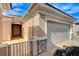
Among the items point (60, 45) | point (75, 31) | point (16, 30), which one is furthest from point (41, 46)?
point (75, 31)

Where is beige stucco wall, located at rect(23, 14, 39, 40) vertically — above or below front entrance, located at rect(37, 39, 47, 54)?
above

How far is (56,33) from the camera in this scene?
1.93m

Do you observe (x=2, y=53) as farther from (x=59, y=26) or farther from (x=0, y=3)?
(x=59, y=26)

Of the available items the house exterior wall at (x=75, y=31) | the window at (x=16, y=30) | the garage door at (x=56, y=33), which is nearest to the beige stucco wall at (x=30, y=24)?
the window at (x=16, y=30)

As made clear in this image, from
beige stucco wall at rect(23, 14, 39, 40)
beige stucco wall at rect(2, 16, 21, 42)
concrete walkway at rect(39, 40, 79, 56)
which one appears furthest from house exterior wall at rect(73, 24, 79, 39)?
beige stucco wall at rect(2, 16, 21, 42)

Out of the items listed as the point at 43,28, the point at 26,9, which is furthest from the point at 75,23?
the point at 26,9

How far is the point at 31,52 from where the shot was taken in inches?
75.3

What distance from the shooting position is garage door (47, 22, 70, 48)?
1.91m

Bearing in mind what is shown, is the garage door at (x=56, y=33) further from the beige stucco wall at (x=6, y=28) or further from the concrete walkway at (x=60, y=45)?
the beige stucco wall at (x=6, y=28)

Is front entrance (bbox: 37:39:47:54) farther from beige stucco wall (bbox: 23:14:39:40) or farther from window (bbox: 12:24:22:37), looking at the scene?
window (bbox: 12:24:22:37)

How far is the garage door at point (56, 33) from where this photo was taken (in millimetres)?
1907

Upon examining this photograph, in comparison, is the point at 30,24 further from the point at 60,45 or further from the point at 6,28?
the point at 60,45

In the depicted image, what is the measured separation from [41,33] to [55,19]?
1.01 feet

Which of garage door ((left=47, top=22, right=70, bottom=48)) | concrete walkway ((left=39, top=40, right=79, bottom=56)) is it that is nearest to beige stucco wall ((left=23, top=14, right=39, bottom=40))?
garage door ((left=47, top=22, right=70, bottom=48))
